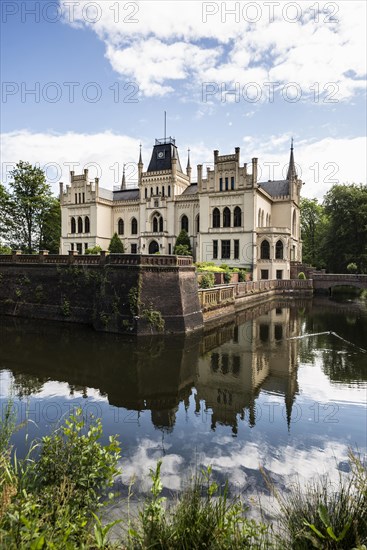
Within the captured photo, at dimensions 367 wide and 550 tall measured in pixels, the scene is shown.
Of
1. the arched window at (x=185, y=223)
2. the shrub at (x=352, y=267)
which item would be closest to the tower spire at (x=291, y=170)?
the shrub at (x=352, y=267)

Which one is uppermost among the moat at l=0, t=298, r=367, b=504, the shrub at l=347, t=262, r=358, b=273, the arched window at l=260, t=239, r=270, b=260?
the arched window at l=260, t=239, r=270, b=260

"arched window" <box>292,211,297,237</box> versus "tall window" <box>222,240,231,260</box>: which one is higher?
"arched window" <box>292,211,297,237</box>

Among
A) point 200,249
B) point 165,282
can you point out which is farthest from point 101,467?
point 200,249

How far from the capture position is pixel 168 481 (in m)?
5.47

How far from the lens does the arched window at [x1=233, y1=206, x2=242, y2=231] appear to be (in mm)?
36531

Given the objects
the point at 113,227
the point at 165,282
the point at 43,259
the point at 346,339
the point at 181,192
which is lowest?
the point at 346,339

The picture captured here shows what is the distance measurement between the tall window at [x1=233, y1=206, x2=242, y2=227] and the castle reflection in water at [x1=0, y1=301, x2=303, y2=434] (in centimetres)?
2046

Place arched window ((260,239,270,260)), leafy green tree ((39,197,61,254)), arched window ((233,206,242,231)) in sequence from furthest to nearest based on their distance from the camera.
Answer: leafy green tree ((39,197,61,254)) → arched window ((260,239,270,260)) → arched window ((233,206,242,231))

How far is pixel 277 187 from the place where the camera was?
143 feet

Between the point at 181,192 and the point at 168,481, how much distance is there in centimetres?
3911

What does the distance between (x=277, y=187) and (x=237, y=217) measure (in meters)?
10.2

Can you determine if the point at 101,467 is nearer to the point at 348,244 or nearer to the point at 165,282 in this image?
the point at 165,282

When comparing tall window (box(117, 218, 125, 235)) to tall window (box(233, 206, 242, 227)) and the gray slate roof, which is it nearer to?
tall window (box(233, 206, 242, 227))

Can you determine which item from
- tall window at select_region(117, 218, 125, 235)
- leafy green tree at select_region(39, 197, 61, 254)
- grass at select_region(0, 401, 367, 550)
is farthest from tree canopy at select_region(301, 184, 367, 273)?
grass at select_region(0, 401, 367, 550)
